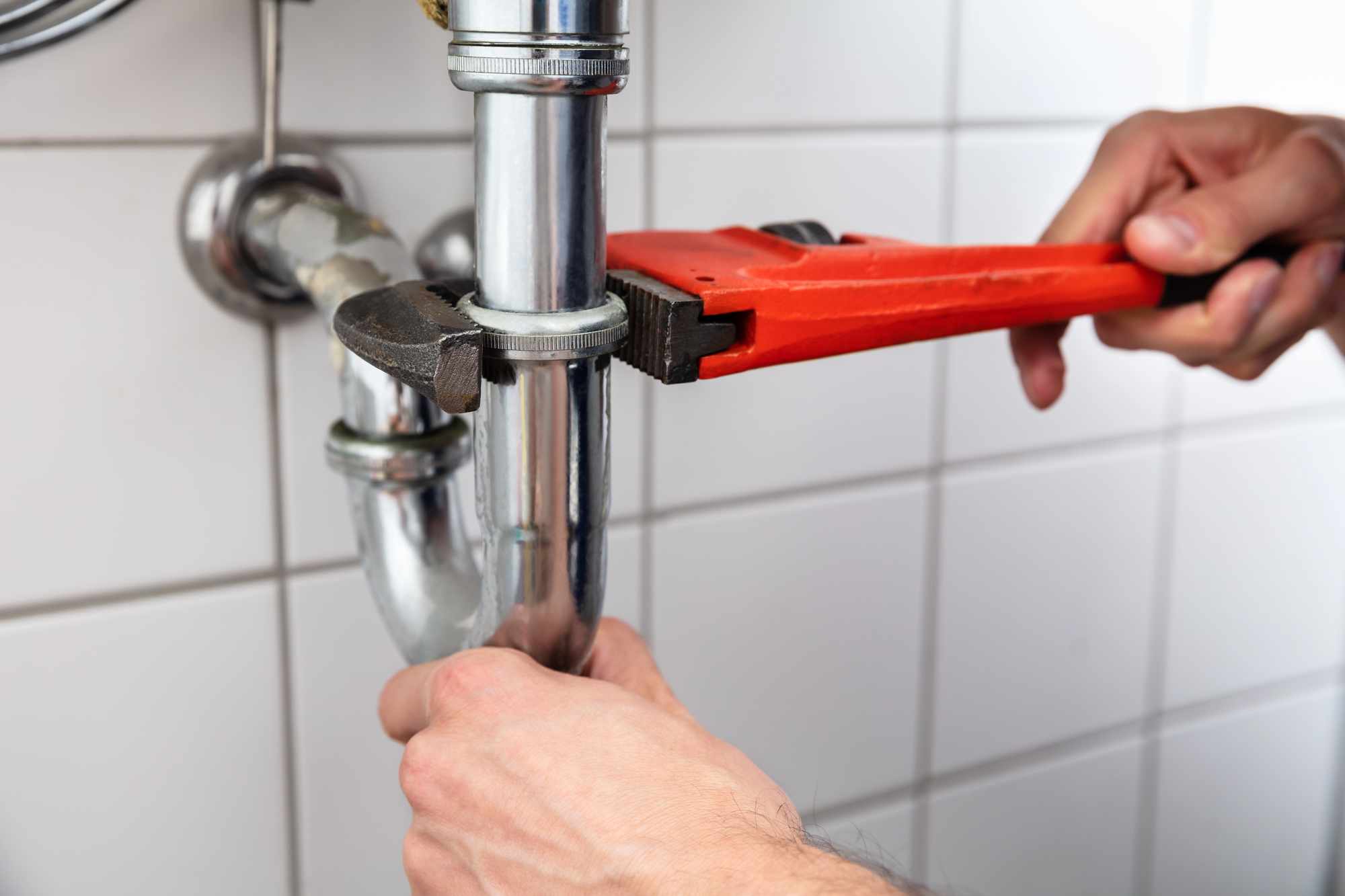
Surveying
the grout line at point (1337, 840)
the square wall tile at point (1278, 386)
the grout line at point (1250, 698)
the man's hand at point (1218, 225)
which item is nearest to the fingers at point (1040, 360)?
the man's hand at point (1218, 225)

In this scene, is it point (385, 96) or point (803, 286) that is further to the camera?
point (385, 96)

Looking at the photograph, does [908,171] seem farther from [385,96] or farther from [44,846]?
[44,846]

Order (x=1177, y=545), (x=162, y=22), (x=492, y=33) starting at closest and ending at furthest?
(x=492, y=33) → (x=162, y=22) → (x=1177, y=545)

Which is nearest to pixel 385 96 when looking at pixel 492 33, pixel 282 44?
pixel 282 44

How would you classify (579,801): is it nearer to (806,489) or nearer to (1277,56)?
(806,489)

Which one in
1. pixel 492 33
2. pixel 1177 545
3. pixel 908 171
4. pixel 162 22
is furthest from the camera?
pixel 1177 545

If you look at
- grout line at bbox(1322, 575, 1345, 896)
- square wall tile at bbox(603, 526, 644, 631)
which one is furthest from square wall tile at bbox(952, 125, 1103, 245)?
grout line at bbox(1322, 575, 1345, 896)

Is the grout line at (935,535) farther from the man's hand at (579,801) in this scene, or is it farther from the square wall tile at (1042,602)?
the man's hand at (579,801)

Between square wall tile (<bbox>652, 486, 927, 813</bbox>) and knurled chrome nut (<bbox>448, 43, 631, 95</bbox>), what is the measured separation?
11.6 inches

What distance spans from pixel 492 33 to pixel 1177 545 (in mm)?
570

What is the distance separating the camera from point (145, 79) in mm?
399

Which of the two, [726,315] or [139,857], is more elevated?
[726,315]

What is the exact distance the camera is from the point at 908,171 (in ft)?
1.85

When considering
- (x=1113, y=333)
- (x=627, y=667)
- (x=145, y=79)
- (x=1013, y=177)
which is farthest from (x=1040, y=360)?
(x=145, y=79)
